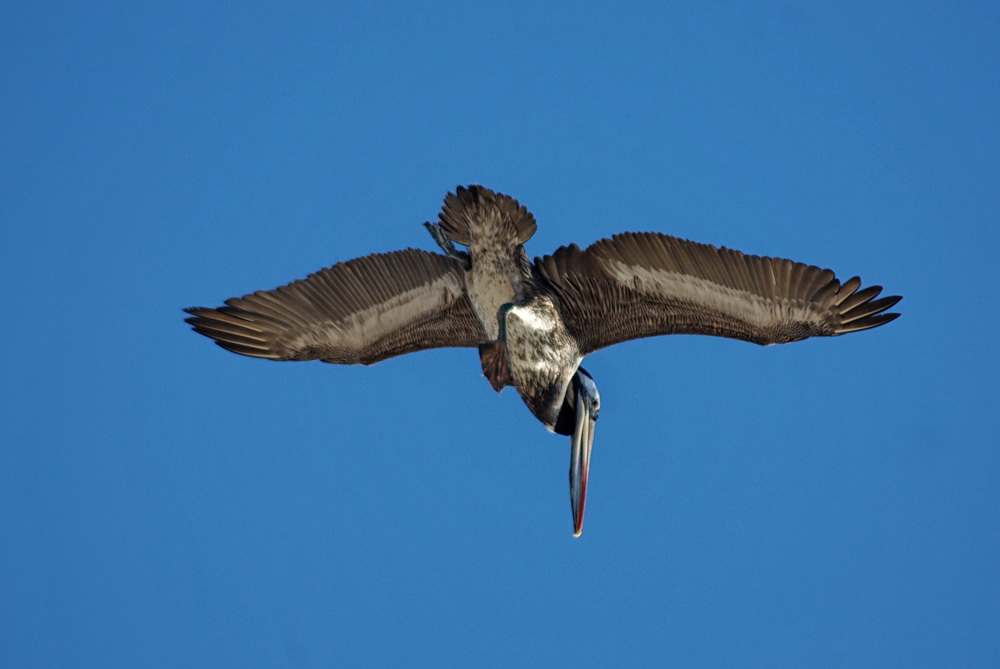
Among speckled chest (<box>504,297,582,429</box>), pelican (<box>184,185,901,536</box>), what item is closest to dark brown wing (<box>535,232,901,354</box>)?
pelican (<box>184,185,901,536</box>)

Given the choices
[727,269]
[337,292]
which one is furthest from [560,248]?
[337,292]

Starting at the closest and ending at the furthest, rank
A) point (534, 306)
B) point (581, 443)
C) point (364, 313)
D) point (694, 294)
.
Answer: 1. point (694, 294)
2. point (534, 306)
3. point (581, 443)
4. point (364, 313)

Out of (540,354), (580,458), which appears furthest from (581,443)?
(540,354)

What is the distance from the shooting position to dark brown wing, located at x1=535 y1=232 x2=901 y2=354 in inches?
442

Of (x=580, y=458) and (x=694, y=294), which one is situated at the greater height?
(x=694, y=294)

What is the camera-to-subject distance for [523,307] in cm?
1155

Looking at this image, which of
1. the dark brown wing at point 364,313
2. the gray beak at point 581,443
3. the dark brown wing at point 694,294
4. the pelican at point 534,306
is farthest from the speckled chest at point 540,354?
the dark brown wing at point 364,313

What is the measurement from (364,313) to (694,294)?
10.1 feet

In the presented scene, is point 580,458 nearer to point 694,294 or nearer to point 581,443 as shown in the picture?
point 581,443

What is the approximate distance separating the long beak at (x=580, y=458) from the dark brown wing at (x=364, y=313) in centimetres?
119

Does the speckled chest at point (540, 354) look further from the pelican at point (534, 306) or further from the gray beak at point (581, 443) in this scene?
the gray beak at point (581, 443)

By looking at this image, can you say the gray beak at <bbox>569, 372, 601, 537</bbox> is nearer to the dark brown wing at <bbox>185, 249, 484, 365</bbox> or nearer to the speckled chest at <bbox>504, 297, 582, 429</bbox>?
the speckled chest at <bbox>504, 297, 582, 429</bbox>

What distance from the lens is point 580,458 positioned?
12344mm

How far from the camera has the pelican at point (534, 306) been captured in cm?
1128
